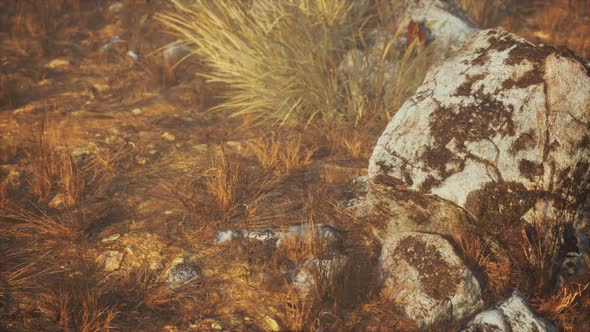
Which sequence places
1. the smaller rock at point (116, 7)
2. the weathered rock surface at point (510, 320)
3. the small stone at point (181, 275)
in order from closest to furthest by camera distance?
the weathered rock surface at point (510, 320)
the small stone at point (181, 275)
the smaller rock at point (116, 7)

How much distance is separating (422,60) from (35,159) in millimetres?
2781

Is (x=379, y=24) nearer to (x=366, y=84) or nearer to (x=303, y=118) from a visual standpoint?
(x=366, y=84)

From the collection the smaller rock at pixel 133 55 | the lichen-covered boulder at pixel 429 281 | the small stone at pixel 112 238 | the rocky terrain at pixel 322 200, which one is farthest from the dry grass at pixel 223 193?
the smaller rock at pixel 133 55

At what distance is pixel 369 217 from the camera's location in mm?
2541

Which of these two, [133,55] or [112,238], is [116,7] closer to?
[133,55]

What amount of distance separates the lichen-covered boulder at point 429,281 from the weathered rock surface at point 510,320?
0.35ft

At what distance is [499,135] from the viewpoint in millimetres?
2193

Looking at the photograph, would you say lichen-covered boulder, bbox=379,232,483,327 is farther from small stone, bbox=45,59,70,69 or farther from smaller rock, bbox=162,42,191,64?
small stone, bbox=45,59,70,69

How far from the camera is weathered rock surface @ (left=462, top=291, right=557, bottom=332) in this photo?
6.48ft

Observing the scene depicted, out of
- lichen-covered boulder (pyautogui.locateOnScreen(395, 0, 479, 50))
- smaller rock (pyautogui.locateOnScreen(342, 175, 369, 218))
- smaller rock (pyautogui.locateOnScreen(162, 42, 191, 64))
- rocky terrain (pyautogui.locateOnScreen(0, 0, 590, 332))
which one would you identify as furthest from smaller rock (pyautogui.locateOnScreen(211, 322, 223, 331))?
smaller rock (pyautogui.locateOnScreen(162, 42, 191, 64))

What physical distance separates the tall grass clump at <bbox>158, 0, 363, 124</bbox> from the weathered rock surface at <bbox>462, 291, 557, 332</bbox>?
1.97 m

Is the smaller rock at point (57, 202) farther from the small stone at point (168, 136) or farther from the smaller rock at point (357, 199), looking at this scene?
the smaller rock at point (357, 199)

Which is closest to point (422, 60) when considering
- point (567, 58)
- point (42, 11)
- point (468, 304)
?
point (567, 58)

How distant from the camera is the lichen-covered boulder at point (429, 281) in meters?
2.11
